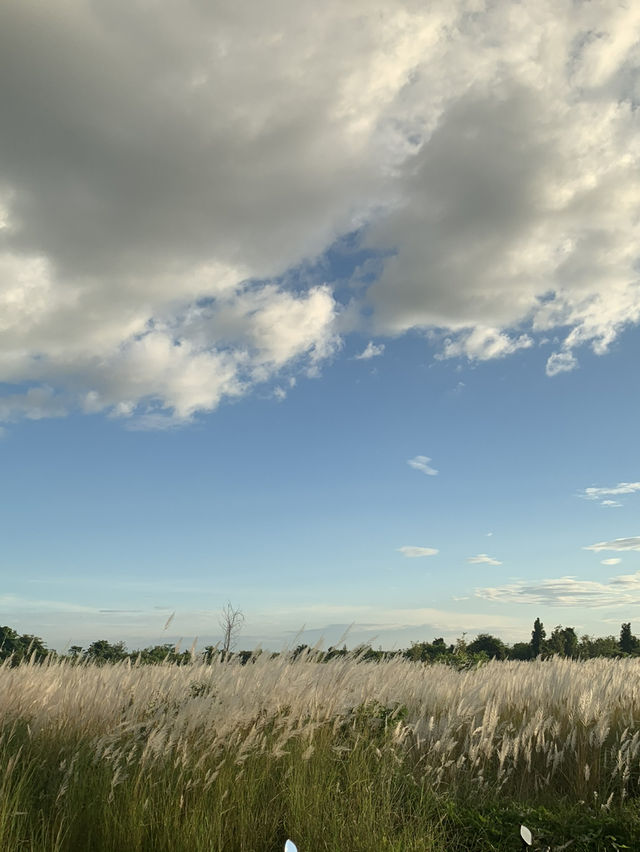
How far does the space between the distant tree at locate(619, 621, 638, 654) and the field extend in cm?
3145

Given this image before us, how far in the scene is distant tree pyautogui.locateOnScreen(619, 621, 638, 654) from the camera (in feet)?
121

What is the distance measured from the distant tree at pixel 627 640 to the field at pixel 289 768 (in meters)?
31.5

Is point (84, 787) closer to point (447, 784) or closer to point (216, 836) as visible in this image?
point (216, 836)

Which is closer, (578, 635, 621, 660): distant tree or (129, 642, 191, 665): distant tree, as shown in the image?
(129, 642, 191, 665): distant tree

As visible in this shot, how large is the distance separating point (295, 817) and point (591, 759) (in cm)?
395

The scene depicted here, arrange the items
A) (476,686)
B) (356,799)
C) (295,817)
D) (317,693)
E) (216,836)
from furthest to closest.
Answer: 1. (476,686)
2. (317,693)
3. (356,799)
4. (295,817)
5. (216,836)

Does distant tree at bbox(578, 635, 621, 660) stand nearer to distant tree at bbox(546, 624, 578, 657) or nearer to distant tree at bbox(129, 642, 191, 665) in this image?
distant tree at bbox(546, 624, 578, 657)

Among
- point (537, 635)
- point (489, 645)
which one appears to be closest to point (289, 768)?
point (489, 645)

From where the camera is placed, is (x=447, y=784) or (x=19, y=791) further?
(x=447, y=784)

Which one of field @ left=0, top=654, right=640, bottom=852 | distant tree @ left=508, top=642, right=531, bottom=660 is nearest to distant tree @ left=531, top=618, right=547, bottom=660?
distant tree @ left=508, top=642, right=531, bottom=660

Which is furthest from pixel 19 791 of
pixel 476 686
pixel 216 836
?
pixel 476 686

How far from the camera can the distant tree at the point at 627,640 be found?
121 ft

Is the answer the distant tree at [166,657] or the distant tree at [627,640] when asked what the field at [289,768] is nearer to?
the distant tree at [166,657]

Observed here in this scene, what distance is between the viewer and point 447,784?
261 inches
